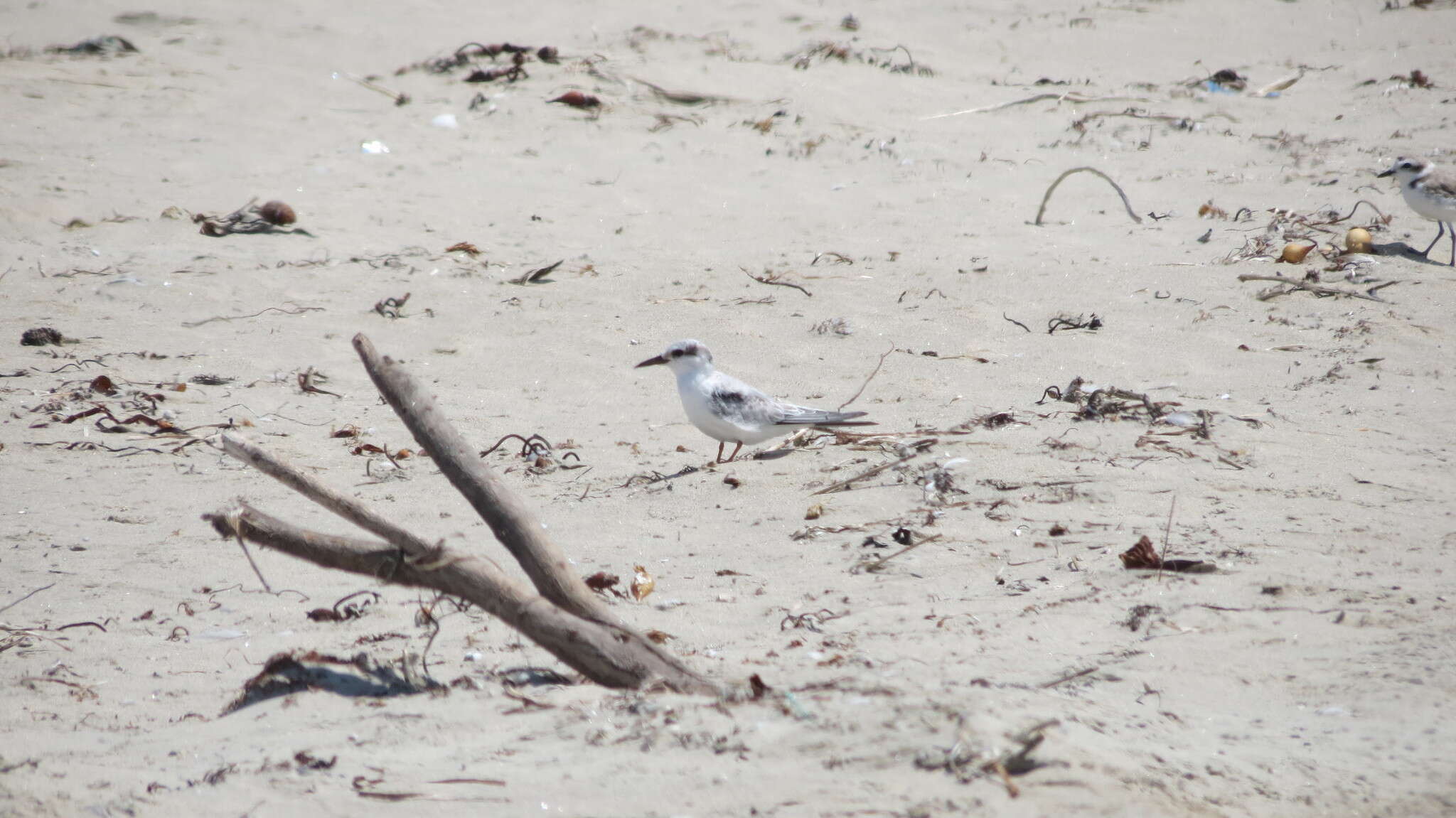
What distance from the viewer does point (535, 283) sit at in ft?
26.4

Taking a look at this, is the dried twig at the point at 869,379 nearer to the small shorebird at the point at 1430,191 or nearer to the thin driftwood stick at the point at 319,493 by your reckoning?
the thin driftwood stick at the point at 319,493

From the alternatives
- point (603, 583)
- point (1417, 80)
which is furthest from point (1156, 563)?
point (1417, 80)

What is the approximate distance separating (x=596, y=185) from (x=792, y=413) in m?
4.59

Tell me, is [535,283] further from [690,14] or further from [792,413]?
[690,14]

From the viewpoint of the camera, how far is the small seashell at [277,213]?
28.1ft

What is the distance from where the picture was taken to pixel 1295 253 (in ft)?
25.4

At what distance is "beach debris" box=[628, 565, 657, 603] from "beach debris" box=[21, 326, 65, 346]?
14.7ft

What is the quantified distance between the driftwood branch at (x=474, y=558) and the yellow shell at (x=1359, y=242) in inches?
260

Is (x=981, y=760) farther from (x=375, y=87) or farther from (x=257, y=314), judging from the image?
(x=375, y=87)

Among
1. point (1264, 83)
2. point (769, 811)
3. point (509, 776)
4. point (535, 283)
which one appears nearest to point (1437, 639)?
point (769, 811)

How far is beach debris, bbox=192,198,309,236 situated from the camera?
8492mm

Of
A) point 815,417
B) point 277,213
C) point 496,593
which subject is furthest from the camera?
point 277,213

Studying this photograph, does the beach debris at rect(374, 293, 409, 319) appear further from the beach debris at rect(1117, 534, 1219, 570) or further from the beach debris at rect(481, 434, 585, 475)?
the beach debris at rect(1117, 534, 1219, 570)

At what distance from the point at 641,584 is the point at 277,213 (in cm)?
564
